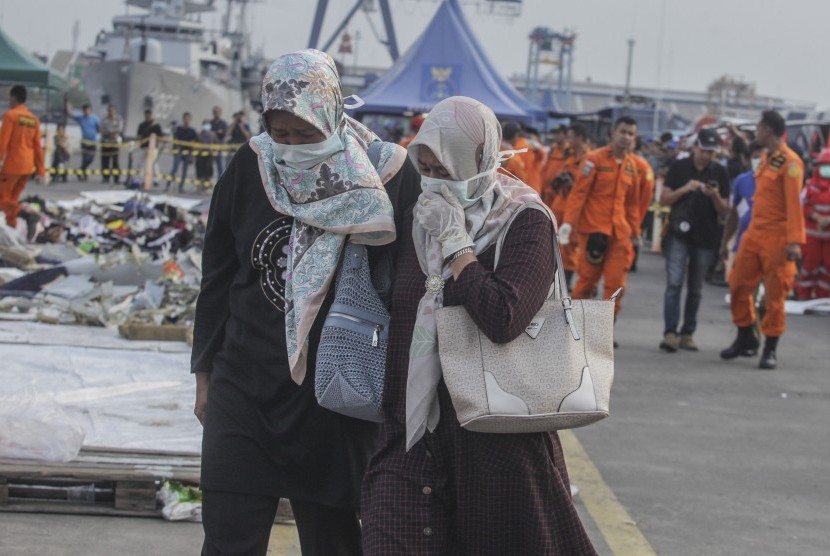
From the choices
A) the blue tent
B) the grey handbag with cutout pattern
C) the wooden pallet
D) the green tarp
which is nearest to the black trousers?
the grey handbag with cutout pattern

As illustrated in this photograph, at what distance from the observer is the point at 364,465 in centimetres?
377

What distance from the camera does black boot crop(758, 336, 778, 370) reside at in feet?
35.6

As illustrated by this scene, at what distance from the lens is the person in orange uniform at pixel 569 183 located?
516 inches

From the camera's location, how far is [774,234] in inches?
410

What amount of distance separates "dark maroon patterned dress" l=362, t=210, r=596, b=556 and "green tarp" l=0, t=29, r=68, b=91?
53.8 feet

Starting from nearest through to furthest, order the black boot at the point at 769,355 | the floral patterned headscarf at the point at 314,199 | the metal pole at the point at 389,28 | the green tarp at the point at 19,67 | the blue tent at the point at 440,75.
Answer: the floral patterned headscarf at the point at 314,199 < the black boot at the point at 769,355 < the green tarp at the point at 19,67 < the blue tent at the point at 440,75 < the metal pole at the point at 389,28

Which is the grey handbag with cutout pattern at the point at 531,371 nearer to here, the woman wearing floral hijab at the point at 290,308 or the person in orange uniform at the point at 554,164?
the woman wearing floral hijab at the point at 290,308

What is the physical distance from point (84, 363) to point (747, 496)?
4235 mm

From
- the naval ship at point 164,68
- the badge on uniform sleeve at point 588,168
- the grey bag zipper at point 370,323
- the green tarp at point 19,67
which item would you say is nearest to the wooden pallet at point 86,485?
the grey bag zipper at point 370,323

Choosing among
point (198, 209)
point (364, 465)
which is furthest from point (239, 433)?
point (198, 209)

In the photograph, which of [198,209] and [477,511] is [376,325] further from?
[198,209]

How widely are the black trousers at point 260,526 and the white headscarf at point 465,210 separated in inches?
21.8

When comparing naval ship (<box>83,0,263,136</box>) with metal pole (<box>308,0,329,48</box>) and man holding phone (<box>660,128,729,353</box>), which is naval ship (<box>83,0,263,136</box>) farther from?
man holding phone (<box>660,128,729,353</box>)

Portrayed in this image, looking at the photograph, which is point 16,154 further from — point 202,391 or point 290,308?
point 290,308
